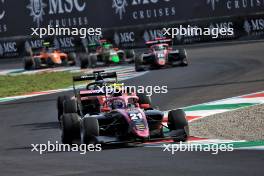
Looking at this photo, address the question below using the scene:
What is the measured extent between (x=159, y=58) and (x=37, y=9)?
43.4ft

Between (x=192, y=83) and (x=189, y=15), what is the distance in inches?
585

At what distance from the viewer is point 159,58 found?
27.5m

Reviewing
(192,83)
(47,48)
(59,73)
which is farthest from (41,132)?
(47,48)

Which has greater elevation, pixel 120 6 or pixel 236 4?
pixel 120 6

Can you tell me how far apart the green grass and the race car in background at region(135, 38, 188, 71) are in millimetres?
2504

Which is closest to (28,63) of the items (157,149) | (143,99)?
(143,99)

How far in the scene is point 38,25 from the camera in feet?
129

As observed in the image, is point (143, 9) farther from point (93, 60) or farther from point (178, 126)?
point (178, 126)

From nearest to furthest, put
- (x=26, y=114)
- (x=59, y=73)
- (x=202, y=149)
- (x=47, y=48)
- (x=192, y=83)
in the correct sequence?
1. (x=202, y=149)
2. (x=26, y=114)
3. (x=192, y=83)
4. (x=59, y=73)
5. (x=47, y=48)

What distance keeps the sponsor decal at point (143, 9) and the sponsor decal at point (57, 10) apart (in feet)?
5.93

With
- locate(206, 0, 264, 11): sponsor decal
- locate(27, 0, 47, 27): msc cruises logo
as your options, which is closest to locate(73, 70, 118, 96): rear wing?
locate(206, 0, 264, 11): sponsor decal

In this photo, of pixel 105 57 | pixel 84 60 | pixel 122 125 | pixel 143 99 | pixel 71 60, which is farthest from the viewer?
pixel 71 60

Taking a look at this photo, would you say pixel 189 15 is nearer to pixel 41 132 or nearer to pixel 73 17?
pixel 73 17

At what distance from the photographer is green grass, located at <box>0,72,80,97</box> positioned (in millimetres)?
24766
